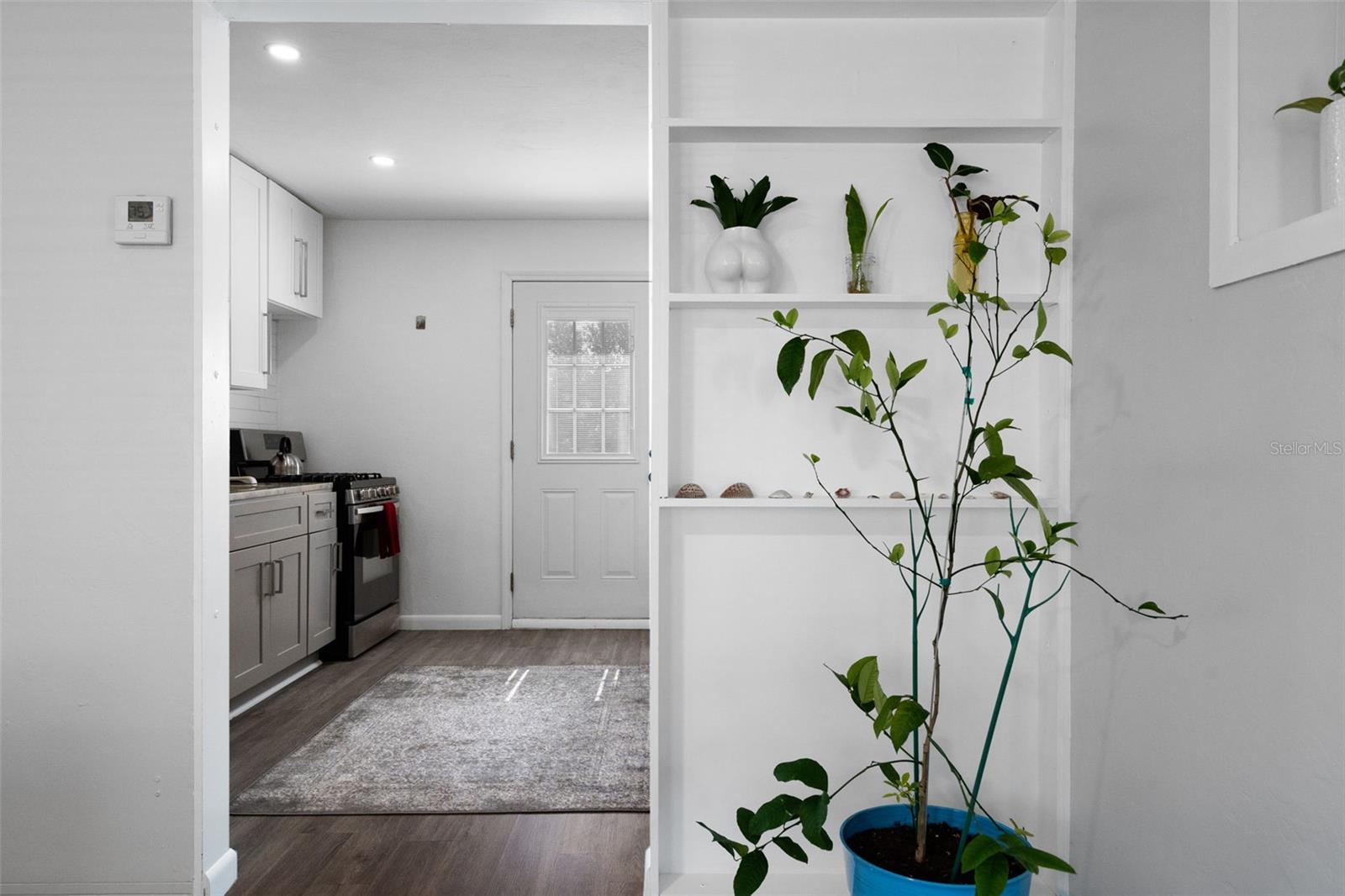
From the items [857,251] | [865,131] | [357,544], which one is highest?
[865,131]

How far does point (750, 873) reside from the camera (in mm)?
1512

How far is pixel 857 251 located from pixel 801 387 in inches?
12.9

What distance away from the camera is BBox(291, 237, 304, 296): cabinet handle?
4.65 metres

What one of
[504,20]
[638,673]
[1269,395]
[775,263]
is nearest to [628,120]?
[504,20]

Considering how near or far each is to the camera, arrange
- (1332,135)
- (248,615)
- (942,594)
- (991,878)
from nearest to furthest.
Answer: (1332,135) < (991,878) < (942,594) < (248,615)

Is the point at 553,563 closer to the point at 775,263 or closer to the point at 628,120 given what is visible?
the point at 628,120

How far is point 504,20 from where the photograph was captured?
6.80 ft

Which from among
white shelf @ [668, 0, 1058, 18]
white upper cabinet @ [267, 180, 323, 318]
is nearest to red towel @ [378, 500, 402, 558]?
white upper cabinet @ [267, 180, 323, 318]

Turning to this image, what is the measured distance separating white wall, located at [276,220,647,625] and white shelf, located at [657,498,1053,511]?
11.1ft

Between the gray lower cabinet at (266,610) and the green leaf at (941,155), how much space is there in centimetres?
275

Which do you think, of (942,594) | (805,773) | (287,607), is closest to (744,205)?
(942,594)

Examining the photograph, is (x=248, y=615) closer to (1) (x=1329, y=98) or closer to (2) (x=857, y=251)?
(2) (x=857, y=251)

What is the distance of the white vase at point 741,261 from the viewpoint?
1.95 m

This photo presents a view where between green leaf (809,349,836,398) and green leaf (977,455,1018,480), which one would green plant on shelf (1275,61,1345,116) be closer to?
green leaf (977,455,1018,480)
